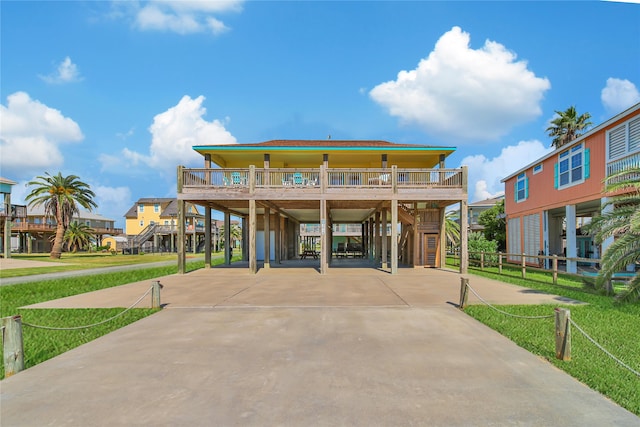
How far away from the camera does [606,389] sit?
4.05m

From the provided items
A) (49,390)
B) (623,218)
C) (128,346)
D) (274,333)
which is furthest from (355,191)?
(49,390)

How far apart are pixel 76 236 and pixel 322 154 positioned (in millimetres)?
46415

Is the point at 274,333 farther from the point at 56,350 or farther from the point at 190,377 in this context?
the point at 56,350

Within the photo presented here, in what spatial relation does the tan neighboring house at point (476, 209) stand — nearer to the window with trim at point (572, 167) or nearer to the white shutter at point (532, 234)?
the white shutter at point (532, 234)

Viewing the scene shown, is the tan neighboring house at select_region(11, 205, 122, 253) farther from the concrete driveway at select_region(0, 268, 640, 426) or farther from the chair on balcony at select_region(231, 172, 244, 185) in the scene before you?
the concrete driveway at select_region(0, 268, 640, 426)

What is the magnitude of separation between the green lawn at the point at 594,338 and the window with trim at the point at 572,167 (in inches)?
376

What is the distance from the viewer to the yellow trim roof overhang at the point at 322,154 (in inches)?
741

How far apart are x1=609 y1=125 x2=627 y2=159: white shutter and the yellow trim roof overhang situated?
6.76 meters

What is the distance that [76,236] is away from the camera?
48.9m

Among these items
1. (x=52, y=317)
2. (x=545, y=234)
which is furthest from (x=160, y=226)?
(x=545, y=234)

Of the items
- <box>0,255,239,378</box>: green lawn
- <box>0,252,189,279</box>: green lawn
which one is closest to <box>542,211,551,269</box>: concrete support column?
<box>0,255,239,378</box>: green lawn

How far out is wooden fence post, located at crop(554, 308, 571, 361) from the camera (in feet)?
16.4

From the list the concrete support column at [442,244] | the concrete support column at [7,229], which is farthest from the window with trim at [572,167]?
the concrete support column at [7,229]

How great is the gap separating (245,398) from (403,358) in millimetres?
2493
